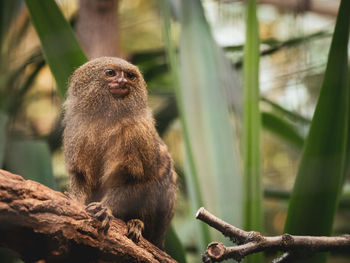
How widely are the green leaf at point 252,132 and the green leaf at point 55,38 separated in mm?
635

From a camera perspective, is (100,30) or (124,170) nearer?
(124,170)

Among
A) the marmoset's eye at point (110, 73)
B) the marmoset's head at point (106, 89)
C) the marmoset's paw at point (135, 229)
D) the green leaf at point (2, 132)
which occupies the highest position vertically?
the marmoset's eye at point (110, 73)

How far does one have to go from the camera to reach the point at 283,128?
7.47 ft

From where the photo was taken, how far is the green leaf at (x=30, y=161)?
161 cm

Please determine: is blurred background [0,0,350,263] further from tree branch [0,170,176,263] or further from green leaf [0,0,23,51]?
tree branch [0,170,176,263]

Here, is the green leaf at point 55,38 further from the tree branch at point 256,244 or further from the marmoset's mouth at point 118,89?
the tree branch at point 256,244

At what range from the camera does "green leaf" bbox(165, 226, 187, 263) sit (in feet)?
5.67

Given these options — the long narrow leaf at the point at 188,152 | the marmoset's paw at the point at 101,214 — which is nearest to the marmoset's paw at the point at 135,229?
the marmoset's paw at the point at 101,214

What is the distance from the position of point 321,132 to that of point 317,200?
0.24 meters

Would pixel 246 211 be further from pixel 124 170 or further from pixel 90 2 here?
pixel 90 2

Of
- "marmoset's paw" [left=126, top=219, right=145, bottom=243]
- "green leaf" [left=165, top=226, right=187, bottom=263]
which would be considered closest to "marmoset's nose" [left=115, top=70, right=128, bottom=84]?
"marmoset's paw" [left=126, top=219, right=145, bottom=243]

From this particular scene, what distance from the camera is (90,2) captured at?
2.06 m

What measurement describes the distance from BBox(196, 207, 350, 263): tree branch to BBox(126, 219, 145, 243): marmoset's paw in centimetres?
44

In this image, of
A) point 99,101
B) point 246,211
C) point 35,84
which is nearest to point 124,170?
point 99,101
